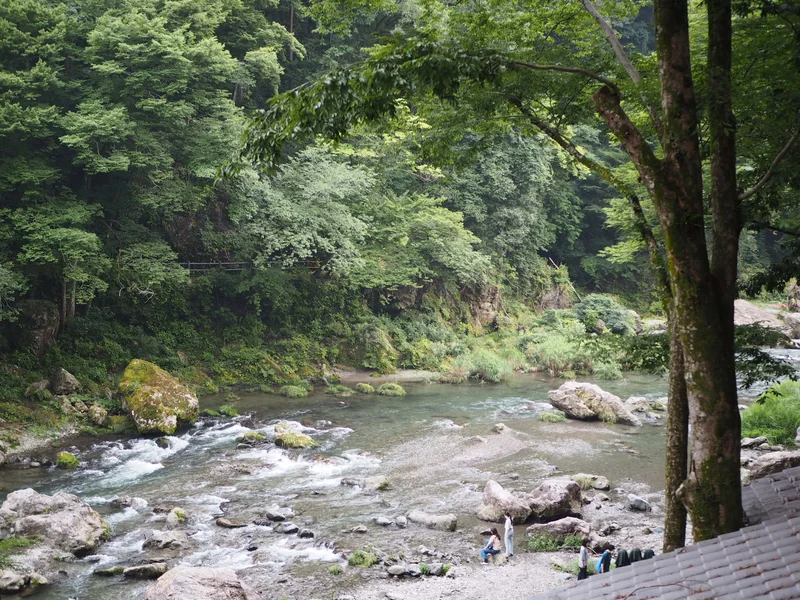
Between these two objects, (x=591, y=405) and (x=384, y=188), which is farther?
(x=384, y=188)

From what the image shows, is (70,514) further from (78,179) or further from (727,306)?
(78,179)

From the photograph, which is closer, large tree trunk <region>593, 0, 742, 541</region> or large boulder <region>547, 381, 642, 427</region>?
large tree trunk <region>593, 0, 742, 541</region>

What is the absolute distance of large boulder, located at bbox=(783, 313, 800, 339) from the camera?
32.2 meters

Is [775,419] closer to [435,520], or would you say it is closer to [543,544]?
[543,544]

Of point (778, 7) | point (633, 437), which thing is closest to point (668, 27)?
point (778, 7)

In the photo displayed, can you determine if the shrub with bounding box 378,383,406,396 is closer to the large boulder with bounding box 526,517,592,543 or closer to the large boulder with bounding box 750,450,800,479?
the large boulder with bounding box 526,517,592,543

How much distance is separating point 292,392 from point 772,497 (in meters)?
19.1

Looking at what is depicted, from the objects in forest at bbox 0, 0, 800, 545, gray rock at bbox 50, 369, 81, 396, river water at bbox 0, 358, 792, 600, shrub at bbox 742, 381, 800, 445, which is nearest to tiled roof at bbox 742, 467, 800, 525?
forest at bbox 0, 0, 800, 545

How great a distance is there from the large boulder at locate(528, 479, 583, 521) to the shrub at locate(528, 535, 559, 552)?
982mm

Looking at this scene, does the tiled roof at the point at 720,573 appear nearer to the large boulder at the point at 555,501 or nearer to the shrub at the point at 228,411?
the large boulder at the point at 555,501

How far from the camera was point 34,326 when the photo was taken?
2012cm

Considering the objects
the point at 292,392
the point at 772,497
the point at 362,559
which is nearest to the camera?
the point at 772,497

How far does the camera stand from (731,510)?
17.6 ft

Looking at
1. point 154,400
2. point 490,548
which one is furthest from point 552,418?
point 154,400
